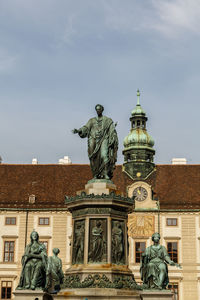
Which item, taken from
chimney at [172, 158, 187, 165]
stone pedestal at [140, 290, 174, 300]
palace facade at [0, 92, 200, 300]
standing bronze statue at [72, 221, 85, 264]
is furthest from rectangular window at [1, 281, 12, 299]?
stone pedestal at [140, 290, 174, 300]

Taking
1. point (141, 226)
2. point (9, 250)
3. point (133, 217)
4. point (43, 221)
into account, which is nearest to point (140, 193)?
point (133, 217)

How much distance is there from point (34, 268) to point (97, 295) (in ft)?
6.66

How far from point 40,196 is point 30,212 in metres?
1.63

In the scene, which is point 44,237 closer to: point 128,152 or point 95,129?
point 128,152

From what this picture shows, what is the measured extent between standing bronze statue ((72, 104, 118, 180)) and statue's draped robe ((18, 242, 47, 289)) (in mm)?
2487

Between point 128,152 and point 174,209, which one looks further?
point 128,152

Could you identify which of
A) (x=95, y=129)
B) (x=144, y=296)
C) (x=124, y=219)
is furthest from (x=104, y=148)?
(x=144, y=296)

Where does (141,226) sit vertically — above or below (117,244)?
above

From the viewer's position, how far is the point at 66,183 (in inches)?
1879

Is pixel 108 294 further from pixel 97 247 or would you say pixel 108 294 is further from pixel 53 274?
pixel 53 274

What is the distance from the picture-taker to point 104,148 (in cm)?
1444

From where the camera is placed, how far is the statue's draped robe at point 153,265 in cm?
1366

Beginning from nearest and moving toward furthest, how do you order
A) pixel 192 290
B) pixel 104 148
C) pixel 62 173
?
pixel 104 148, pixel 192 290, pixel 62 173

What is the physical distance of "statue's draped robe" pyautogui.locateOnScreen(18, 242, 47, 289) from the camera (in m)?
13.7
